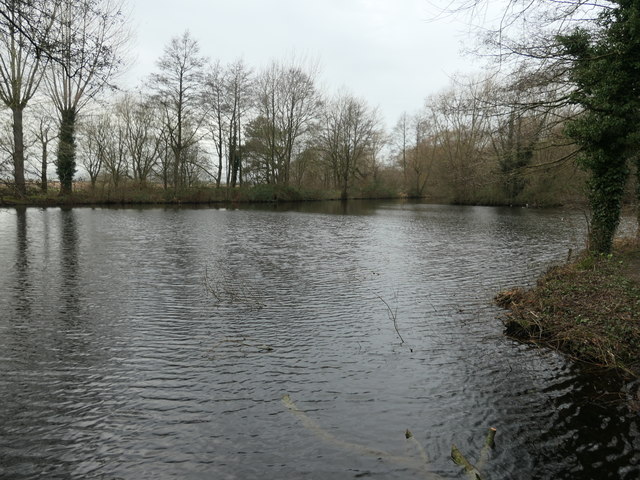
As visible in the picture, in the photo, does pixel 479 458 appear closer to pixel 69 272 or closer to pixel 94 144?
pixel 69 272

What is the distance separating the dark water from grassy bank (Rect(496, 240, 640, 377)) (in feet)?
1.30

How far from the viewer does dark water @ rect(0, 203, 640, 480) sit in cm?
427

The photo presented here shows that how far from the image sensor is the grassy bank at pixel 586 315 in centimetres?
638

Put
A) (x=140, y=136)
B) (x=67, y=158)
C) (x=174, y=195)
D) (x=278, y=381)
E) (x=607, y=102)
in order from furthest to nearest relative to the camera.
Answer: (x=140, y=136), (x=174, y=195), (x=67, y=158), (x=607, y=102), (x=278, y=381)

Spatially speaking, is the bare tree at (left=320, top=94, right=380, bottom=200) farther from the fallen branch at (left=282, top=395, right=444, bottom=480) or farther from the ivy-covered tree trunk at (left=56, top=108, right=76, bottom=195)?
the fallen branch at (left=282, top=395, right=444, bottom=480)

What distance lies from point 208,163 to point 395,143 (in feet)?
103

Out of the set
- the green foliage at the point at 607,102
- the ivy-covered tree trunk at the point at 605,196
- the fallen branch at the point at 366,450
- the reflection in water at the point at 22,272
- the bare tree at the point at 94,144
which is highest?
the bare tree at the point at 94,144

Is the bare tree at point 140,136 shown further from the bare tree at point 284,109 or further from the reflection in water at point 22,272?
the reflection in water at point 22,272

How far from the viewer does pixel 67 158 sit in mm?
36375

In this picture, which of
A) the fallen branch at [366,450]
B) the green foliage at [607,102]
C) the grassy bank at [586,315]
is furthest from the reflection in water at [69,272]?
the green foliage at [607,102]

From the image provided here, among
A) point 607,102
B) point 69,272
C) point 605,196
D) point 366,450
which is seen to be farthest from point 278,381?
point 605,196

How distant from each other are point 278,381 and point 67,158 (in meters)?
37.9

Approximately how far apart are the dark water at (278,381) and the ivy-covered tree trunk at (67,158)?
26501mm

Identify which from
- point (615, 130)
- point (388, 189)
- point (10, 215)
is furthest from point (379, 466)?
point (388, 189)
